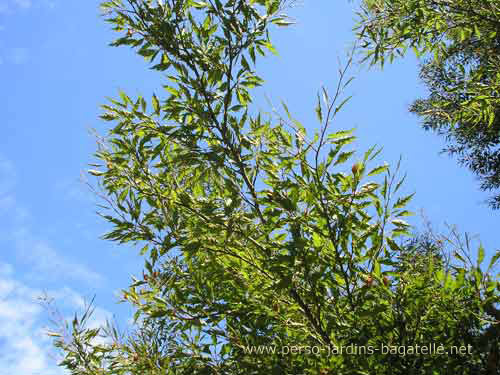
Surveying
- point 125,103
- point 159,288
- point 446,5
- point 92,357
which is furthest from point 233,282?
point 446,5

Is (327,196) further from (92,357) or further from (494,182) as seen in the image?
(494,182)

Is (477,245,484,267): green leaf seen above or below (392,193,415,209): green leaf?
below

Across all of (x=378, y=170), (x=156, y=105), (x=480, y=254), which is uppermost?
(x=156, y=105)

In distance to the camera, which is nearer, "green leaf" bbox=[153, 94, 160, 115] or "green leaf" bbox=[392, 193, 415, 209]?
"green leaf" bbox=[392, 193, 415, 209]

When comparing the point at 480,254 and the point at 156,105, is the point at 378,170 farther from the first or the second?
the point at 156,105

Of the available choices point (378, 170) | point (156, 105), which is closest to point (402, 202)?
point (378, 170)

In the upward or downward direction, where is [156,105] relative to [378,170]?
upward

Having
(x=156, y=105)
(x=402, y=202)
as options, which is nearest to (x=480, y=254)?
(x=402, y=202)

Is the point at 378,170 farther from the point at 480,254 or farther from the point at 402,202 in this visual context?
the point at 480,254

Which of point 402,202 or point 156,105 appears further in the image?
point 156,105

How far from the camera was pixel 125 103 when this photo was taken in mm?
3008

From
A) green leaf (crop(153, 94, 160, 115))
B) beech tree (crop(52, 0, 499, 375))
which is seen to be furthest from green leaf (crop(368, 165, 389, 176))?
green leaf (crop(153, 94, 160, 115))

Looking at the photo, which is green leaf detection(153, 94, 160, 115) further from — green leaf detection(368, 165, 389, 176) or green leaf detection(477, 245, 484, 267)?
green leaf detection(477, 245, 484, 267)

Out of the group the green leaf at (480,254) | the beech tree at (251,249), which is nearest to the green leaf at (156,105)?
the beech tree at (251,249)
